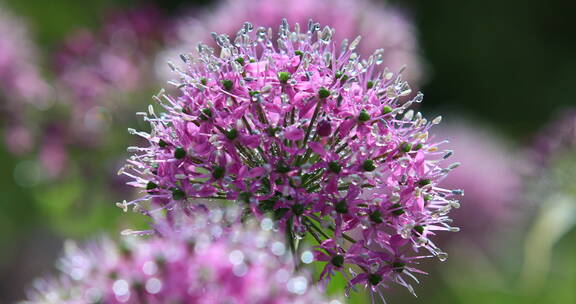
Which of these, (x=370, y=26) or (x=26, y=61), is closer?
(x=370, y=26)

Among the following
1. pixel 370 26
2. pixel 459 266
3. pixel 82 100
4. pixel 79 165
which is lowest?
pixel 459 266

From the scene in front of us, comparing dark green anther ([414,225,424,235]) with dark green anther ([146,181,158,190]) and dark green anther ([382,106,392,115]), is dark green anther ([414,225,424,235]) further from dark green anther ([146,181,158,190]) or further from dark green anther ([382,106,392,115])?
dark green anther ([146,181,158,190])

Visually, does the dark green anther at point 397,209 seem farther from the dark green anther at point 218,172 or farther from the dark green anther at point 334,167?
the dark green anther at point 218,172

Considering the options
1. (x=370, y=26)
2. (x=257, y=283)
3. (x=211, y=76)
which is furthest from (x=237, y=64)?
(x=370, y=26)

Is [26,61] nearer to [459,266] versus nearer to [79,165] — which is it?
[79,165]

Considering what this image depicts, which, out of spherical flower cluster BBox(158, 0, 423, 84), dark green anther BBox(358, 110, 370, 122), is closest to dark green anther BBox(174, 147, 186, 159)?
dark green anther BBox(358, 110, 370, 122)

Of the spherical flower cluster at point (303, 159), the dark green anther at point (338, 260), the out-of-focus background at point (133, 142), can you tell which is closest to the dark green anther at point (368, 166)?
the spherical flower cluster at point (303, 159)

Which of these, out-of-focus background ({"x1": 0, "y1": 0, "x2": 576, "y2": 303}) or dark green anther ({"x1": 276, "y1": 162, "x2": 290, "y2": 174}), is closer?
dark green anther ({"x1": 276, "y1": 162, "x2": 290, "y2": 174})
